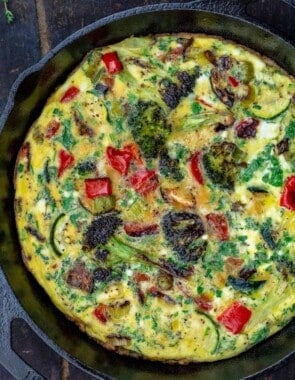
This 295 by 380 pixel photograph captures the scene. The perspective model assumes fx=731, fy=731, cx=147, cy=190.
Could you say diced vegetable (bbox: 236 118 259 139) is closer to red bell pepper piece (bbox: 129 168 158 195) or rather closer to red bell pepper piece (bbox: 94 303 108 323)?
red bell pepper piece (bbox: 129 168 158 195)

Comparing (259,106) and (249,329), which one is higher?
(259,106)

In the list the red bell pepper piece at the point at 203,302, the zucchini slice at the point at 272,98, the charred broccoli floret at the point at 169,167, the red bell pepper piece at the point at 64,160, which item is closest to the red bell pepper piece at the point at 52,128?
the red bell pepper piece at the point at 64,160

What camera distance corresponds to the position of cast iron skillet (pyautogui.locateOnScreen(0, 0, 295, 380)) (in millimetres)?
4078

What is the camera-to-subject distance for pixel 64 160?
4.27 m

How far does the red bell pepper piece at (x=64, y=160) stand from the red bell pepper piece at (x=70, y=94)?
0.31 meters

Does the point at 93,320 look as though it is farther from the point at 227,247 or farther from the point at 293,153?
the point at 293,153

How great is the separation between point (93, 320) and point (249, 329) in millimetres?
918

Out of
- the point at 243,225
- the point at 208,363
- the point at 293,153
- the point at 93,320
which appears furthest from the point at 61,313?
the point at 293,153

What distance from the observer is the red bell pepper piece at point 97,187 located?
13.7ft

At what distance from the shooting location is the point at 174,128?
4.16m

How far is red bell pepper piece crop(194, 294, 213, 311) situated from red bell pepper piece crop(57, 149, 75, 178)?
41.9 inches

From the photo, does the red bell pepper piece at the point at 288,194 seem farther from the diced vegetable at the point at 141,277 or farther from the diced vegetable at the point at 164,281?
the diced vegetable at the point at 141,277

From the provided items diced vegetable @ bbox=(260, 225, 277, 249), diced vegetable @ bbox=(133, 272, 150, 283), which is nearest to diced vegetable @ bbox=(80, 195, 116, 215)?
diced vegetable @ bbox=(133, 272, 150, 283)

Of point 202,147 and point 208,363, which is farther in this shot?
point 208,363
